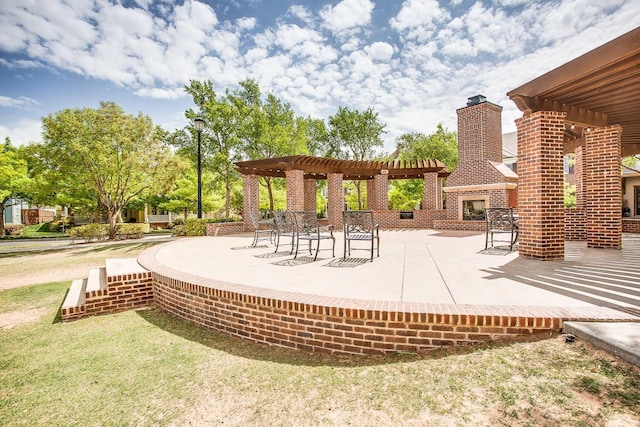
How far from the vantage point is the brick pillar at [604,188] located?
6.48 m

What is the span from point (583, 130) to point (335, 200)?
33.3 ft

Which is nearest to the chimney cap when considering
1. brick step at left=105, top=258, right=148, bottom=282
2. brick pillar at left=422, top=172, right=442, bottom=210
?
brick pillar at left=422, top=172, right=442, bottom=210

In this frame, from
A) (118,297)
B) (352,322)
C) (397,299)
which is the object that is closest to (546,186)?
(397,299)

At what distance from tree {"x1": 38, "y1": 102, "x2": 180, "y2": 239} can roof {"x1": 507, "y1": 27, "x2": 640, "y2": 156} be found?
1629 cm

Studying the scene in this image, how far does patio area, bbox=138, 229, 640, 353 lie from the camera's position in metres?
2.56

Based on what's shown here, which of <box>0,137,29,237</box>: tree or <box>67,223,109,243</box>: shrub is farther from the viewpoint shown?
<box>0,137,29,237</box>: tree

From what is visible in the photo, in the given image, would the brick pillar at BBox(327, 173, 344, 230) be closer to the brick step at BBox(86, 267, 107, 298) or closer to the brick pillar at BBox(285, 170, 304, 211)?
the brick pillar at BBox(285, 170, 304, 211)

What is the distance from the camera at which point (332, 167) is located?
14.6m

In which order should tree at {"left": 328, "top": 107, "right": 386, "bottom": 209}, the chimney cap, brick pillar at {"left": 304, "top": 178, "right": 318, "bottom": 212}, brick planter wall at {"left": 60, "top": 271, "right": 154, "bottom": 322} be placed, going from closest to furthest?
1. brick planter wall at {"left": 60, "top": 271, "right": 154, "bottom": 322}
2. the chimney cap
3. brick pillar at {"left": 304, "top": 178, "right": 318, "bottom": 212}
4. tree at {"left": 328, "top": 107, "right": 386, "bottom": 209}

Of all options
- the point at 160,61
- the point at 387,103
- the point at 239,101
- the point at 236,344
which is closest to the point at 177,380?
the point at 236,344

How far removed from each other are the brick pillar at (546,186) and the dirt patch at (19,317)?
8599mm

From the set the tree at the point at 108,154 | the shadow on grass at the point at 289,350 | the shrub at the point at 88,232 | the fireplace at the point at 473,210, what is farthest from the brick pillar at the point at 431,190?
the shrub at the point at 88,232

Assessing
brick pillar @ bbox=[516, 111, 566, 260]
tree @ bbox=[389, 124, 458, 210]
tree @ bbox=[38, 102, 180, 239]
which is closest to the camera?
brick pillar @ bbox=[516, 111, 566, 260]

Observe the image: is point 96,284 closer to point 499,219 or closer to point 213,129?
point 499,219
